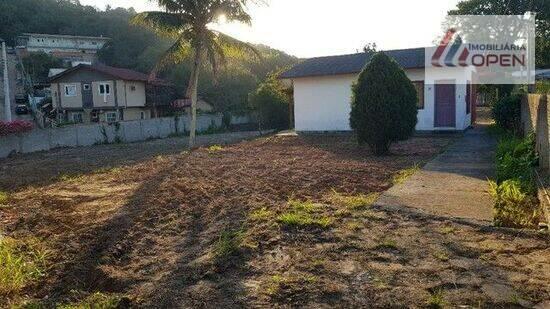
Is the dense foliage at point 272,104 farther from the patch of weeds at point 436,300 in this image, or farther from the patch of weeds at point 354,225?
the patch of weeds at point 436,300

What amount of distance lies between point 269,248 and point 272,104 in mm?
23361

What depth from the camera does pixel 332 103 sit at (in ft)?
70.8

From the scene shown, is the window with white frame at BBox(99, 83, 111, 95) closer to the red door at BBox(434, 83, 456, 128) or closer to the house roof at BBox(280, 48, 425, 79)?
the house roof at BBox(280, 48, 425, 79)

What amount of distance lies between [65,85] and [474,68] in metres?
33.6

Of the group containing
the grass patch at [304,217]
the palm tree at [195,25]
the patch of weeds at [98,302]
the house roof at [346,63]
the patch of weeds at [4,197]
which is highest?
the palm tree at [195,25]

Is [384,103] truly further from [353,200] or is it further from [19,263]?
[19,263]

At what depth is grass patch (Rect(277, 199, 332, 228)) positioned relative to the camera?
5.66m

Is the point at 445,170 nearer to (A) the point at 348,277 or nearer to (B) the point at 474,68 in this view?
(A) the point at 348,277

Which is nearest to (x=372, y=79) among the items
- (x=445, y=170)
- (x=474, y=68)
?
(x=445, y=170)

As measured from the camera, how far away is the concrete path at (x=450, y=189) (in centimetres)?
606

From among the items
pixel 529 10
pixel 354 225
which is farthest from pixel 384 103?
pixel 529 10

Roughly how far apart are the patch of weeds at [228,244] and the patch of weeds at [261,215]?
56cm

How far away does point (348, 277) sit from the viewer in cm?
404

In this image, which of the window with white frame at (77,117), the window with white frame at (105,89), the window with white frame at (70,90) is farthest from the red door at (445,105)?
the window with white frame at (77,117)
